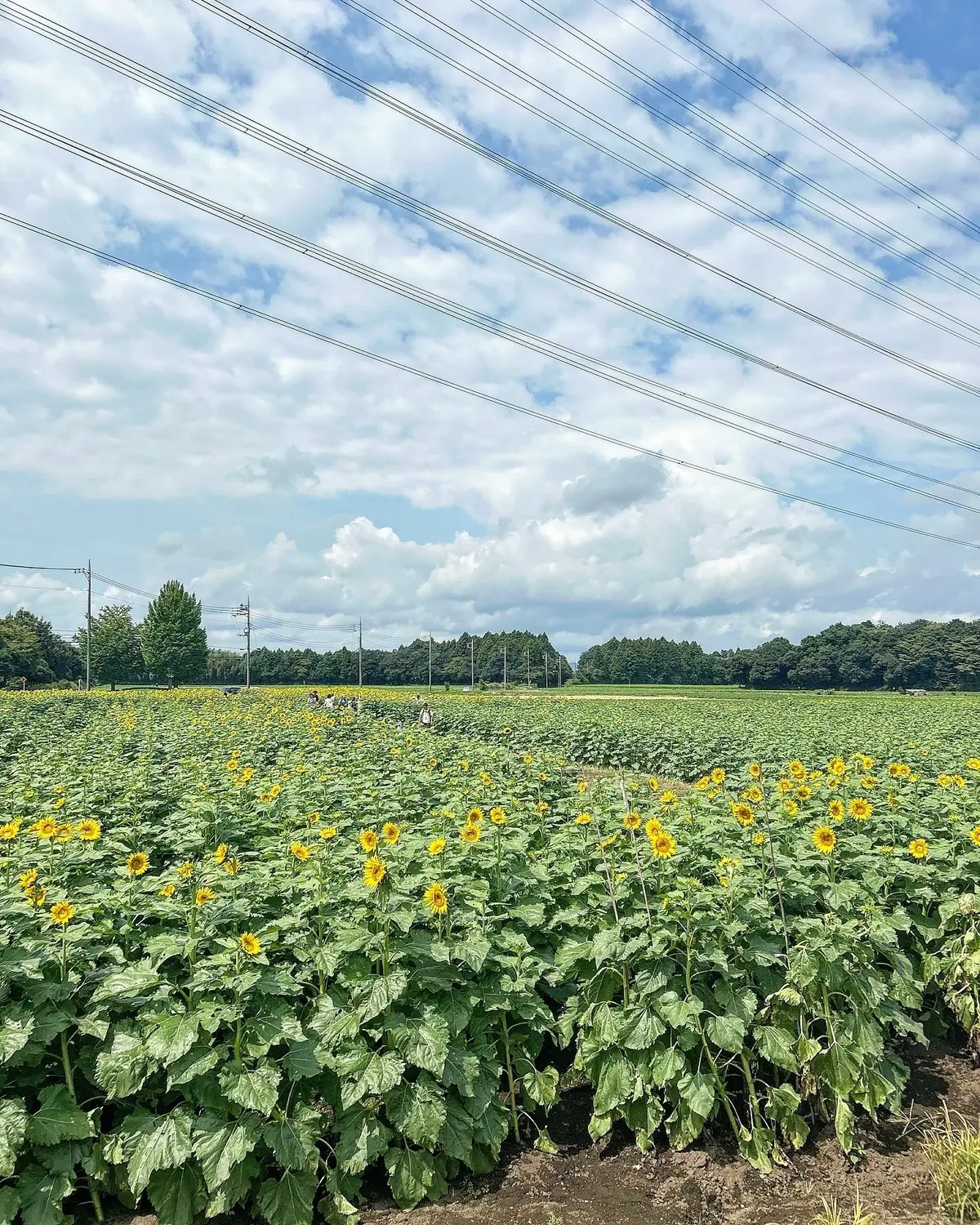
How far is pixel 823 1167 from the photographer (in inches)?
157

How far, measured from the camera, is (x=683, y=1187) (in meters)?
3.86

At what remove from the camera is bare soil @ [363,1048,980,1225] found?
364cm

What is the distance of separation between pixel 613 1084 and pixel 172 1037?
2.10m

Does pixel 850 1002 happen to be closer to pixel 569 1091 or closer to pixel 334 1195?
pixel 569 1091

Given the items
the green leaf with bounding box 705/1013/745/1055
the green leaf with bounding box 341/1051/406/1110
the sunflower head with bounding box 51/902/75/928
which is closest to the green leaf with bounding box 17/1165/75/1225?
the sunflower head with bounding box 51/902/75/928

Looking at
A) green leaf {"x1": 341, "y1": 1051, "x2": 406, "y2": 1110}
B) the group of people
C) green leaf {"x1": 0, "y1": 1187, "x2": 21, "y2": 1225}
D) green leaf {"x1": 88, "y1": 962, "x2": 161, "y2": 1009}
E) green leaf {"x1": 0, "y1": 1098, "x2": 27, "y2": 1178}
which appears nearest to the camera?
green leaf {"x1": 0, "y1": 1098, "x2": 27, "y2": 1178}

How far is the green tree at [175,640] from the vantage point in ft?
322

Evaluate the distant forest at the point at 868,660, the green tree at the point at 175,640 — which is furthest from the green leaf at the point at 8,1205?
the distant forest at the point at 868,660

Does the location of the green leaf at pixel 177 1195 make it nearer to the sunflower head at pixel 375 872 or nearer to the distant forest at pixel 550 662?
the sunflower head at pixel 375 872

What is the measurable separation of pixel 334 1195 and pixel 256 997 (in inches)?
35.8

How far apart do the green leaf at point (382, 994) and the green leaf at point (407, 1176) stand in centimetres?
60

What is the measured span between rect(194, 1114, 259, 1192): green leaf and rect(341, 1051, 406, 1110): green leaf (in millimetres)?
400

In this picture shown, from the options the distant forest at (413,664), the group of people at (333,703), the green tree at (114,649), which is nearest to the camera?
the group of people at (333,703)

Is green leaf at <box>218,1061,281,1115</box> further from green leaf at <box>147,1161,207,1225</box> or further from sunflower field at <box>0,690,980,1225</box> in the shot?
green leaf at <box>147,1161,207,1225</box>
